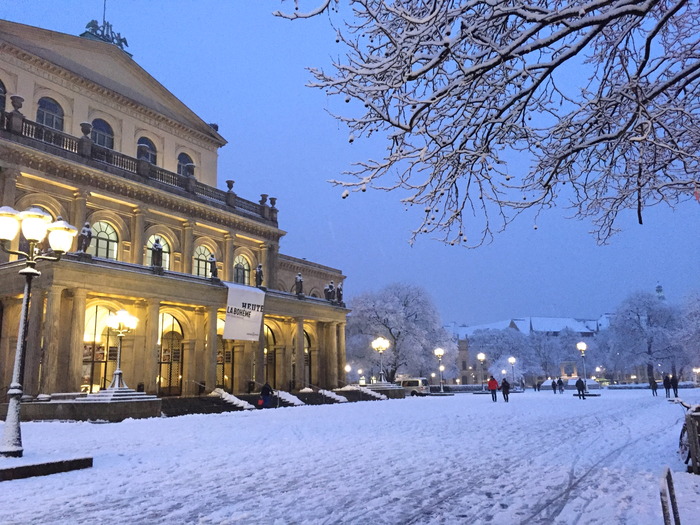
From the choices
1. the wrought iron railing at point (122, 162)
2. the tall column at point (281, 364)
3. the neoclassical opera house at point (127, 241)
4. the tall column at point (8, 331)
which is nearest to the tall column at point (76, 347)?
the neoclassical opera house at point (127, 241)

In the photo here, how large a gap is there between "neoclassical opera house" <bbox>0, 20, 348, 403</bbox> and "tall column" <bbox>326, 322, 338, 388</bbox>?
0.39 feet

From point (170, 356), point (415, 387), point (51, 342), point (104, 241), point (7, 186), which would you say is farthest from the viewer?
point (415, 387)

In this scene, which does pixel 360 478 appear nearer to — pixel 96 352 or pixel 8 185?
pixel 8 185

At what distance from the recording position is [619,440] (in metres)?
13.4

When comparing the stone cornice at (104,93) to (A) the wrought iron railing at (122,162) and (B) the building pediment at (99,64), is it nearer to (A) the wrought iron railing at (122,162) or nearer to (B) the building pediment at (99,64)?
(B) the building pediment at (99,64)

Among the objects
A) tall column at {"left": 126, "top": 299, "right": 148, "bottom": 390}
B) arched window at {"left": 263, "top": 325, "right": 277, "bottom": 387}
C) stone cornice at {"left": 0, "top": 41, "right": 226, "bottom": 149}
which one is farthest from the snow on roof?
tall column at {"left": 126, "top": 299, "right": 148, "bottom": 390}

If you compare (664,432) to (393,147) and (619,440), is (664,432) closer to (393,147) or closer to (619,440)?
(619,440)

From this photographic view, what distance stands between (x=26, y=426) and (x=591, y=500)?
19.5 meters

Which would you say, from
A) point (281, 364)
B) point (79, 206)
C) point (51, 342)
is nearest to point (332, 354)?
point (281, 364)

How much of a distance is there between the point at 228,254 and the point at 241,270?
2.51 m

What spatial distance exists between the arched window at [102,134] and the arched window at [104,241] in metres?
5.70

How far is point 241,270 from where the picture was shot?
4041cm

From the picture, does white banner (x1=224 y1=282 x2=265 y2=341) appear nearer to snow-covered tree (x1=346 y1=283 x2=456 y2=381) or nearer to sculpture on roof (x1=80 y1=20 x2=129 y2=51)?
sculpture on roof (x1=80 y1=20 x2=129 y2=51)

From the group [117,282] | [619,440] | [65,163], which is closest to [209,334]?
[117,282]
